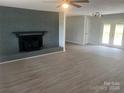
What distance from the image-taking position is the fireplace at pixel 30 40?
5555 mm

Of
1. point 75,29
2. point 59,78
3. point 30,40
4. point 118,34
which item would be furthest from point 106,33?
point 59,78

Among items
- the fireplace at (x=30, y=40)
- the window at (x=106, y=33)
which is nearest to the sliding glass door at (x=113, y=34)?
the window at (x=106, y=33)

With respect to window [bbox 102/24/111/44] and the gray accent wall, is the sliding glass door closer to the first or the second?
window [bbox 102/24/111/44]

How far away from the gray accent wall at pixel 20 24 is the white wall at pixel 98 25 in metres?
3.62

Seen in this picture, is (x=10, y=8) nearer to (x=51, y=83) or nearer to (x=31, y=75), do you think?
(x=31, y=75)

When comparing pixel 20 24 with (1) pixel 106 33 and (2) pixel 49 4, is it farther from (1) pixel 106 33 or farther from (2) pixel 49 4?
(1) pixel 106 33

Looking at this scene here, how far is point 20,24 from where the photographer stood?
549 centimetres

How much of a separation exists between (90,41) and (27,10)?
231 inches

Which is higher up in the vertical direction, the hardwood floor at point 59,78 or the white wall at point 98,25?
the white wall at point 98,25

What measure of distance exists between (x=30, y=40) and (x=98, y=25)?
548 centimetres

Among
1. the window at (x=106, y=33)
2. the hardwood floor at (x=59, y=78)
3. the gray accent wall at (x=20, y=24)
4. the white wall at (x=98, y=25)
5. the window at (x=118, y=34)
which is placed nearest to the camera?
the hardwood floor at (x=59, y=78)

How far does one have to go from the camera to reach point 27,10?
18.5 ft

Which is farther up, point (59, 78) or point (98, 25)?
point (98, 25)

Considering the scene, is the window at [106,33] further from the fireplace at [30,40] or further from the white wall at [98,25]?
the fireplace at [30,40]
